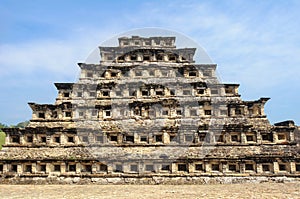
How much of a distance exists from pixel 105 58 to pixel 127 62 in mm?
2860

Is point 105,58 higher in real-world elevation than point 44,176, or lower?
higher

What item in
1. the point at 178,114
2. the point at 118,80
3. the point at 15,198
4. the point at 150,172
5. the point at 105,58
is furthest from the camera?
the point at 105,58

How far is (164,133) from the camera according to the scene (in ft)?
86.7

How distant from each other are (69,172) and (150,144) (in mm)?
7695

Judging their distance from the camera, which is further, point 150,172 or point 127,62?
point 127,62

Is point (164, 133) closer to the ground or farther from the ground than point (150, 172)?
farther from the ground

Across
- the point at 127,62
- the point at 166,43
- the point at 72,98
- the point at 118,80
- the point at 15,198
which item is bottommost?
the point at 15,198

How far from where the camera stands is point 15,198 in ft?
56.6

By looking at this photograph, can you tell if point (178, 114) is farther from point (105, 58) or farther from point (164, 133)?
point (105, 58)

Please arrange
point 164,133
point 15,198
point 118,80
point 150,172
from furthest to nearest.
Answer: point 118,80, point 164,133, point 150,172, point 15,198

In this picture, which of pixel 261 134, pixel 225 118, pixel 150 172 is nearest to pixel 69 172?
pixel 150 172

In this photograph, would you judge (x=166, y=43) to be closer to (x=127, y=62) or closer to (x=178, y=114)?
(x=127, y=62)

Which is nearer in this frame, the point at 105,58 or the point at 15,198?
the point at 15,198

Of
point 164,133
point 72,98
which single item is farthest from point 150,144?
point 72,98
